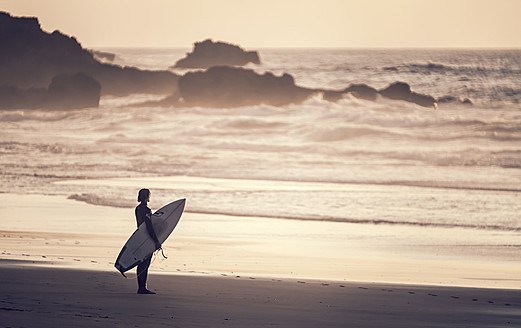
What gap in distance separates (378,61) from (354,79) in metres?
18.3

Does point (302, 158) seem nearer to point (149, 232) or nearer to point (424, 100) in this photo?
point (149, 232)

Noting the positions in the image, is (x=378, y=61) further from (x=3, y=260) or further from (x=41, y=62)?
(x=3, y=260)

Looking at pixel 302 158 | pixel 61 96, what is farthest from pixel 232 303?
pixel 61 96

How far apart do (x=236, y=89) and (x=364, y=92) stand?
1079 centimetres

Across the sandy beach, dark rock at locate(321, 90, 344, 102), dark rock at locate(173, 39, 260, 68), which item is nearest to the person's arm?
the sandy beach

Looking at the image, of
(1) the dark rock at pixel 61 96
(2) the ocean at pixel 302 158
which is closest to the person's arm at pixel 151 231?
(2) the ocean at pixel 302 158

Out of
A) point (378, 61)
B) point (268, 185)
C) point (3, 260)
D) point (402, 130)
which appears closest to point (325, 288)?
point (3, 260)

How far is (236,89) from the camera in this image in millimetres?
71562

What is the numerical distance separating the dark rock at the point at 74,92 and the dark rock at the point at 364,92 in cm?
2076

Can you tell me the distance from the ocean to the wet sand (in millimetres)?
5331

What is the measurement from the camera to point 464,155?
37062mm

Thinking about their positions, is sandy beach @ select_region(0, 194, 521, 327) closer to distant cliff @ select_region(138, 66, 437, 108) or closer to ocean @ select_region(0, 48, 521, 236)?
ocean @ select_region(0, 48, 521, 236)

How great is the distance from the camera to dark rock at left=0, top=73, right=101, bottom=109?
7031cm

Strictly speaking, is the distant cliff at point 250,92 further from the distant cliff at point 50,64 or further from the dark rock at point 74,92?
the distant cliff at point 50,64
